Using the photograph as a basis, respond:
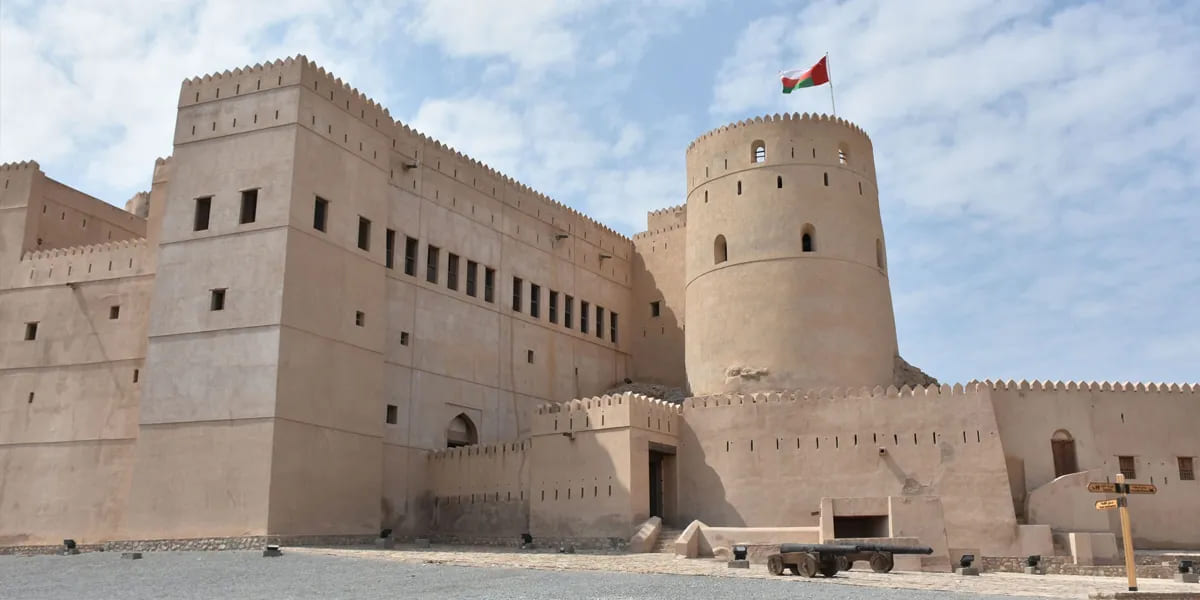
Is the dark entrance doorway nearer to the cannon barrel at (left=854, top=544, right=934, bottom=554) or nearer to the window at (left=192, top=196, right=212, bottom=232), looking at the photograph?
the cannon barrel at (left=854, top=544, right=934, bottom=554)

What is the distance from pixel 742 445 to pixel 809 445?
1.47m

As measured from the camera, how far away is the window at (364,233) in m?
24.6

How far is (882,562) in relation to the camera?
1576 centimetres

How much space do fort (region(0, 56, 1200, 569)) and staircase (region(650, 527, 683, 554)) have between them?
0.66 m

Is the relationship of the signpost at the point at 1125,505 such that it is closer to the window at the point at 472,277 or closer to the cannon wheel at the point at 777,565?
the cannon wheel at the point at 777,565

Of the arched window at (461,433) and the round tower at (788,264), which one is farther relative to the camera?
the arched window at (461,433)

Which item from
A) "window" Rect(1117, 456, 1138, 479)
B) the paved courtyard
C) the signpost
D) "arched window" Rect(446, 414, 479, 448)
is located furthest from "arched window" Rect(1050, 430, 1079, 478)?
"arched window" Rect(446, 414, 479, 448)

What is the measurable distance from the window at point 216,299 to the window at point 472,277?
25.5 feet

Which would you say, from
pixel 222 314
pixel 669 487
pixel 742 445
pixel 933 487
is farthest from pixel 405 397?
pixel 933 487

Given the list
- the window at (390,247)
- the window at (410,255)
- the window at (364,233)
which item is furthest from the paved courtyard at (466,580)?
the window at (410,255)

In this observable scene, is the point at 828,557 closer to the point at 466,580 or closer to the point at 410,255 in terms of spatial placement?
the point at 466,580

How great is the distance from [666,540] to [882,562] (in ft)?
19.4

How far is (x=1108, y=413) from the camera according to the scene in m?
20.8

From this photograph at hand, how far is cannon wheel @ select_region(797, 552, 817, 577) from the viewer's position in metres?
14.8
